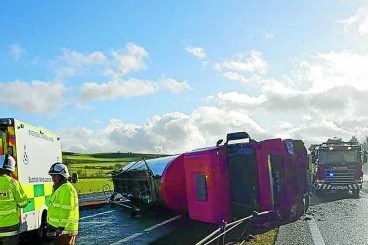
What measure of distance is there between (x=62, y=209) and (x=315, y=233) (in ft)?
27.7

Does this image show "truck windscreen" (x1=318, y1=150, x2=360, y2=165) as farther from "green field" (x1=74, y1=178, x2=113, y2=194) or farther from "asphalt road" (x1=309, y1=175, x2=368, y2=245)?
"green field" (x1=74, y1=178, x2=113, y2=194)

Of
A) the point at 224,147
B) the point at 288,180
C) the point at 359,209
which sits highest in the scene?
the point at 224,147

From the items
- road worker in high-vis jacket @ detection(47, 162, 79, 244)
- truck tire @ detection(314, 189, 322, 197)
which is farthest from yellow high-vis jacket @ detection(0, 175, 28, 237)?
truck tire @ detection(314, 189, 322, 197)

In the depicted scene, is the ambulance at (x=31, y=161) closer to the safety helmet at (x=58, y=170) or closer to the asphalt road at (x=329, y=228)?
the safety helmet at (x=58, y=170)

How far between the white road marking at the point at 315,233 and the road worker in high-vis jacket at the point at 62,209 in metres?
6.81

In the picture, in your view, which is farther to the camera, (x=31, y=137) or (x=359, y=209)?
(x=359, y=209)

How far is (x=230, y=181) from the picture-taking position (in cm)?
1486

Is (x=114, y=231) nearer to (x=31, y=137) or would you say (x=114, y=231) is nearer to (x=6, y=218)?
(x=31, y=137)

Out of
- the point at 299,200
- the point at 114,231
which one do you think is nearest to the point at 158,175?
the point at 114,231

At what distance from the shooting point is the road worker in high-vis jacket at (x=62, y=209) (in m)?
7.04

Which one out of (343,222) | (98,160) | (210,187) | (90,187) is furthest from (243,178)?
(98,160)

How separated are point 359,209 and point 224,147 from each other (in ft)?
29.7

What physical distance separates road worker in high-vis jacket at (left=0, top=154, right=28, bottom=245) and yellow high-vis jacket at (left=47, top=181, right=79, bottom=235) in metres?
1.21

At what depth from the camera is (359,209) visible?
1950 cm
